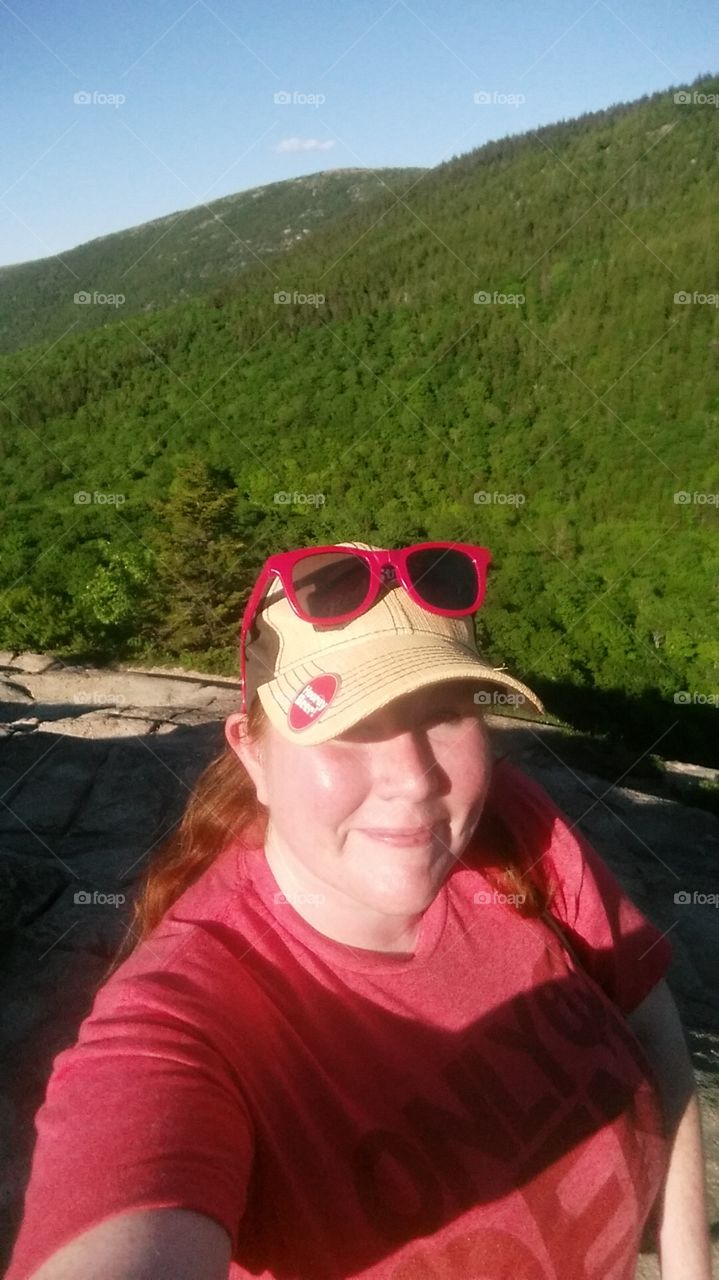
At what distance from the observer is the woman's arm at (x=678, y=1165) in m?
1.35

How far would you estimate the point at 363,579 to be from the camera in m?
1.30

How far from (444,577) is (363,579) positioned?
15 centimetres

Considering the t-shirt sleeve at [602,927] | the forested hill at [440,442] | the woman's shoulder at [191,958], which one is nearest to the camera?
the woman's shoulder at [191,958]

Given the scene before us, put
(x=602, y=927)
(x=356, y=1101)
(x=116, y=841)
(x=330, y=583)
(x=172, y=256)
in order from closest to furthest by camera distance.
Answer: (x=356, y=1101) → (x=330, y=583) → (x=602, y=927) → (x=116, y=841) → (x=172, y=256)

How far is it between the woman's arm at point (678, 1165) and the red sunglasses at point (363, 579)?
0.81 metres

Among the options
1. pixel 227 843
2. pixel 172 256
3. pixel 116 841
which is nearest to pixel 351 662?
pixel 227 843

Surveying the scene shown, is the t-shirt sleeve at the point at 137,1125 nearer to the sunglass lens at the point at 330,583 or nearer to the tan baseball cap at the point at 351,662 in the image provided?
the tan baseball cap at the point at 351,662

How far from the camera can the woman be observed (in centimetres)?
84

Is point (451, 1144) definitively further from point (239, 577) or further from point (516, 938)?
point (239, 577)

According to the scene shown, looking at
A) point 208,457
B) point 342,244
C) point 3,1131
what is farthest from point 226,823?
point 342,244

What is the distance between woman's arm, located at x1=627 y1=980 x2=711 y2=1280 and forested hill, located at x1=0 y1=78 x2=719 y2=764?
7.59 metres

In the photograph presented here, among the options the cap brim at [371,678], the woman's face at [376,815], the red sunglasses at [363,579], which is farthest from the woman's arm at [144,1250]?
the red sunglasses at [363,579]

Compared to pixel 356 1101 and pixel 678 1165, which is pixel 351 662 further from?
pixel 678 1165

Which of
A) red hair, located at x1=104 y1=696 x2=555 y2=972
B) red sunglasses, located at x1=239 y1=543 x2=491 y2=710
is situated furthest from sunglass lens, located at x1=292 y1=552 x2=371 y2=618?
red hair, located at x1=104 y1=696 x2=555 y2=972
